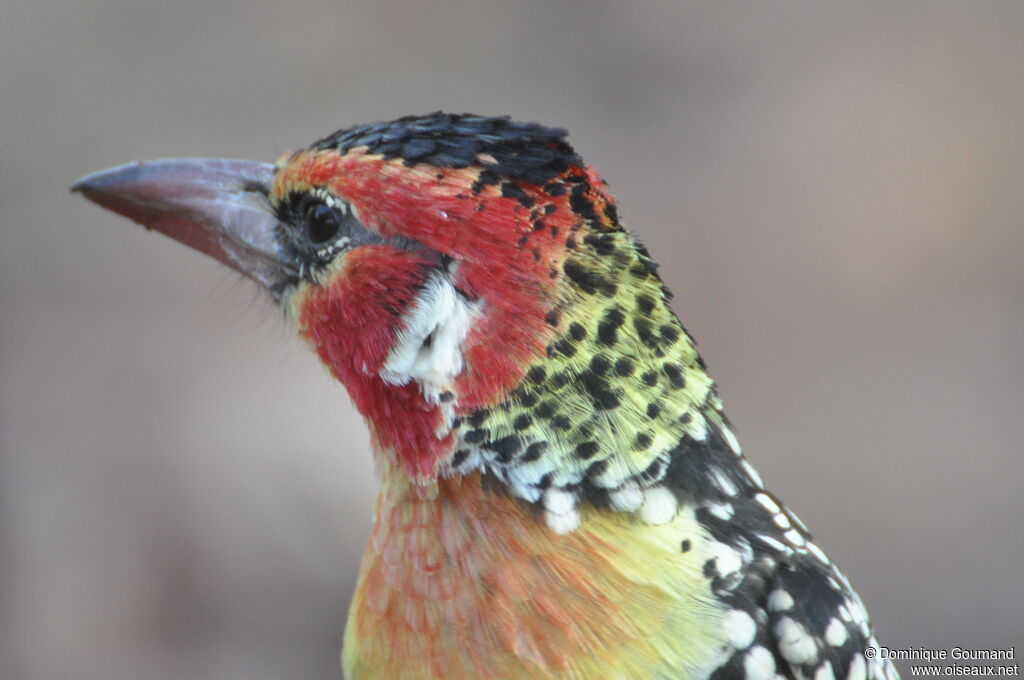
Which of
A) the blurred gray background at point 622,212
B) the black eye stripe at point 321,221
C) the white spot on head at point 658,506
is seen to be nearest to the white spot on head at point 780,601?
the white spot on head at point 658,506

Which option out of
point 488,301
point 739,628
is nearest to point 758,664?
point 739,628

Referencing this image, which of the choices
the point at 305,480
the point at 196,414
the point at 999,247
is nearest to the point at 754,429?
the point at 999,247

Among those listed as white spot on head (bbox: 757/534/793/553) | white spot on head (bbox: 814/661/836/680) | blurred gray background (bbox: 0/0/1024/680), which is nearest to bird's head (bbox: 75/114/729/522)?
white spot on head (bbox: 757/534/793/553)

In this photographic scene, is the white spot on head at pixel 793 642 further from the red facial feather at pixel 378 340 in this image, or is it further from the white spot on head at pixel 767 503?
the red facial feather at pixel 378 340

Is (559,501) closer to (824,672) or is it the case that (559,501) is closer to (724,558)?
(724,558)

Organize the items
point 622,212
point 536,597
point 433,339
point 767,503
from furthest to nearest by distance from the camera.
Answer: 1. point 622,212
2. point 767,503
3. point 433,339
4. point 536,597
